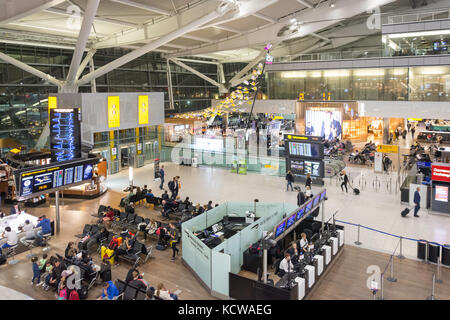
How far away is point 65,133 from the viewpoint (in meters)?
17.8

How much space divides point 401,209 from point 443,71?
43.6 ft

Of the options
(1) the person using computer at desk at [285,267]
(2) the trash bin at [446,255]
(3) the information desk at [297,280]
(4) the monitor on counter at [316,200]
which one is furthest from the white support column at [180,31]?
(2) the trash bin at [446,255]

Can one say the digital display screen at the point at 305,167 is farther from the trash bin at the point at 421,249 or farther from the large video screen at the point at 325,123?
the large video screen at the point at 325,123

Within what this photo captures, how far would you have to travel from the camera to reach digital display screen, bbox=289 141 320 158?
1967 centimetres

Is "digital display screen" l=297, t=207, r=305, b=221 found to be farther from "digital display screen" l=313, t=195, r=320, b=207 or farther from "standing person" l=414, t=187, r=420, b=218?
"standing person" l=414, t=187, r=420, b=218

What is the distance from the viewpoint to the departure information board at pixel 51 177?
12125 mm

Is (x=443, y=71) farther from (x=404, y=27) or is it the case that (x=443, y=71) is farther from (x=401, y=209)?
(x=401, y=209)

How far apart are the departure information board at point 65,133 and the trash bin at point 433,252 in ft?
49.5

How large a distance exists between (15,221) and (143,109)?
397 inches

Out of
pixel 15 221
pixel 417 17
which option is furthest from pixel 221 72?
pixel 15 221

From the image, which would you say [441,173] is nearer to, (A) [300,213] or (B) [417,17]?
(A) [300,213]
